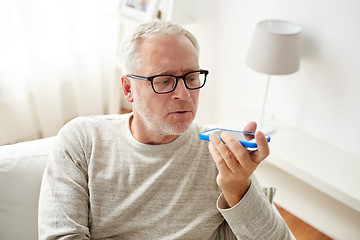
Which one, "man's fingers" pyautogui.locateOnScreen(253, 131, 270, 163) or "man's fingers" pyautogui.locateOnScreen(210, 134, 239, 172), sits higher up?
"man's fingers" pyautogui.locateOnScreen(253, 131, 270, 163)

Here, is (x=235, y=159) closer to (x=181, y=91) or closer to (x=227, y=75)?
(x=181, y=91)

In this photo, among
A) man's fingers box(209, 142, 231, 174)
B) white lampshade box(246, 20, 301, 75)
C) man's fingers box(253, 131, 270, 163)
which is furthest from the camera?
white lampshade box(246, 20, 301, 75)

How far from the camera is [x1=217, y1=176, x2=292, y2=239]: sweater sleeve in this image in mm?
1088

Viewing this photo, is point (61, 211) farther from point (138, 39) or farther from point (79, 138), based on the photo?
point (138, 39)

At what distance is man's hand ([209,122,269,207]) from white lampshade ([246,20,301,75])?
40.9 inches

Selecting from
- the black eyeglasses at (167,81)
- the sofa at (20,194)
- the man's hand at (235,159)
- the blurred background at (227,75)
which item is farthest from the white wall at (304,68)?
the man's hand at (235,159)

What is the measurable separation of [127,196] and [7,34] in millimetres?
1597

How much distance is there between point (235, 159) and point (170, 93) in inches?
14.4

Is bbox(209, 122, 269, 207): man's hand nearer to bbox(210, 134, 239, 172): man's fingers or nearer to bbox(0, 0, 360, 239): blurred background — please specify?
bbox(210, 134, 239, 172): man's fingers

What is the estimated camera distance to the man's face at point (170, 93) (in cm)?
123

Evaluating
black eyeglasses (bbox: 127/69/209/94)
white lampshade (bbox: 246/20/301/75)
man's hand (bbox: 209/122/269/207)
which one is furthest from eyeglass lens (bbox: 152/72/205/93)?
white lampshade (bbox: 246/20/301/75)

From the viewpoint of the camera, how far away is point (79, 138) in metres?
1.34

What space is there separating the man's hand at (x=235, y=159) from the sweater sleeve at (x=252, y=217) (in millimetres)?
45

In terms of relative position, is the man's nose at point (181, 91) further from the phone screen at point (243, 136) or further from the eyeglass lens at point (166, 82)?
the phone screen at point (243, 136)
